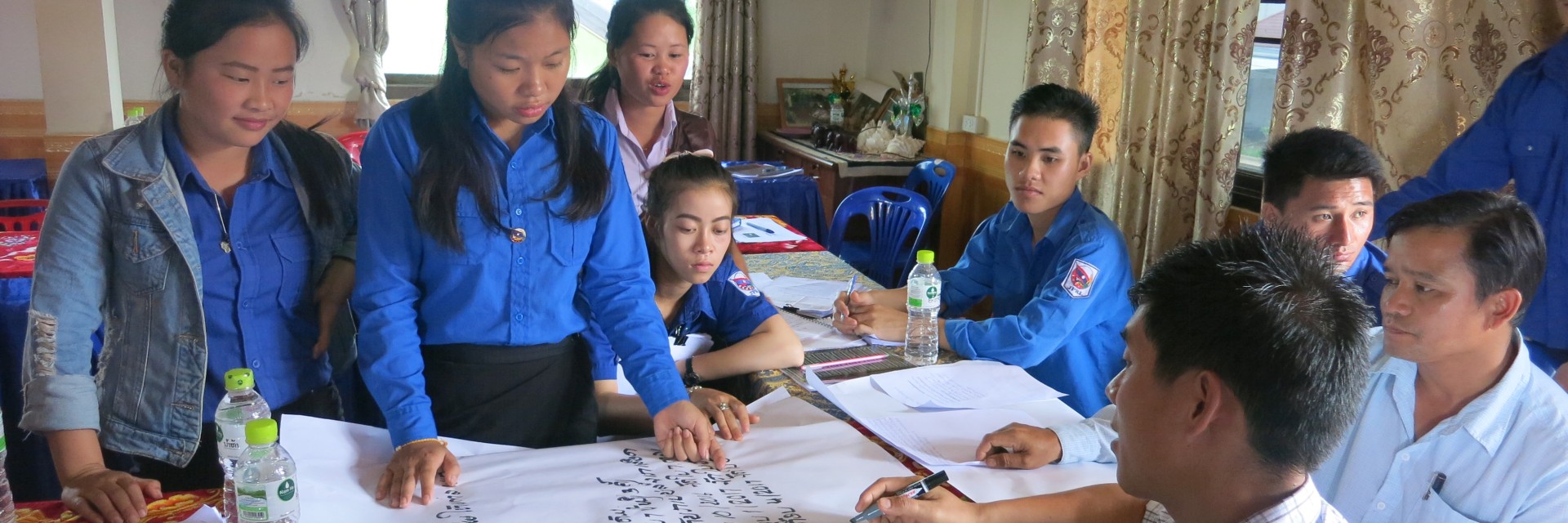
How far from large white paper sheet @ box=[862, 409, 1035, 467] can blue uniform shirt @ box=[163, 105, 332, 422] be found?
79cm

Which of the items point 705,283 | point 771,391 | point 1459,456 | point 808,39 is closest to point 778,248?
point 705,283

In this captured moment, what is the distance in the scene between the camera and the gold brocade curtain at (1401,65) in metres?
2.21

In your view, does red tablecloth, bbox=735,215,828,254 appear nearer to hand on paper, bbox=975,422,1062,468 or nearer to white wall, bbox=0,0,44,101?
hand on paper, bbox=975,422,1062,468

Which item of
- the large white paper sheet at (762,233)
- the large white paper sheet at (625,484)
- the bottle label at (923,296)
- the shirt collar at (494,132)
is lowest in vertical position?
the large white paper sheet at (625,484)

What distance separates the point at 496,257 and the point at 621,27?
36.9 inches

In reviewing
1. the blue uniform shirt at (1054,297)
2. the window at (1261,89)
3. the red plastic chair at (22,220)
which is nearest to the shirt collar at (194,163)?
the blue uniform shirt at (1054,297)

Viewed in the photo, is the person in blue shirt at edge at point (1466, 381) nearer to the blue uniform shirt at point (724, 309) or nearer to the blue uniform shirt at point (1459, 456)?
the blue uniform shirt at point (1459, 456)

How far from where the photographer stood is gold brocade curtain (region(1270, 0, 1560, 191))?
2.21m

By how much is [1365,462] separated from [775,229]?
1.87m

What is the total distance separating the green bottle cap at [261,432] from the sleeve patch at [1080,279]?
140 cm

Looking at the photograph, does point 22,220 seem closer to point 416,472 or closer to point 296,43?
point 296,43

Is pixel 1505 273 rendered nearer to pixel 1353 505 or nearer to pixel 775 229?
pixel 1353 505

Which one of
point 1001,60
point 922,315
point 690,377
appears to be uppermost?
point 1001,60

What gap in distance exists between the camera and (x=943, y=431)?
4.63 ft
